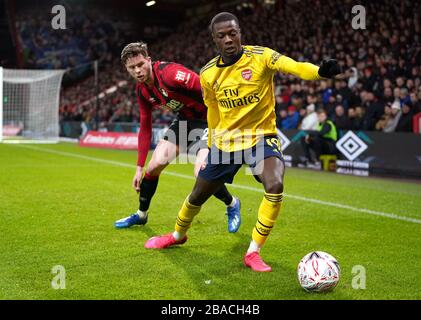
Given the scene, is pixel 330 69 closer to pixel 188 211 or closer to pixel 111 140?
pixel 188 211

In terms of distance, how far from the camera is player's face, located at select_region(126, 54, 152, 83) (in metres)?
5.36

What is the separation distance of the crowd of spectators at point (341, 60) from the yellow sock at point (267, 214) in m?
8.82

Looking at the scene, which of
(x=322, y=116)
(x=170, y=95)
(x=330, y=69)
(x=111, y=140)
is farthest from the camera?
(x=111, y=140)

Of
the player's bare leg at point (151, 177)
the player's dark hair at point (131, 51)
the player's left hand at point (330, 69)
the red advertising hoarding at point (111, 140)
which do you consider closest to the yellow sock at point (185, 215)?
the player's bare leg at point (151, 177)

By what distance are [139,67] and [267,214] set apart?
6.78 ft

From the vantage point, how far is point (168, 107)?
594 cm

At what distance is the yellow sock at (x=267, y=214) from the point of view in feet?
14.2

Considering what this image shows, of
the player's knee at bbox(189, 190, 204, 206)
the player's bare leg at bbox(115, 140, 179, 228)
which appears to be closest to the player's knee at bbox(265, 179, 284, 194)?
the player's knee at bbox(189, 190, 204, 206)

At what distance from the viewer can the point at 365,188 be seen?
989 cm

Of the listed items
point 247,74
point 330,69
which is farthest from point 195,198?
point 330,69
